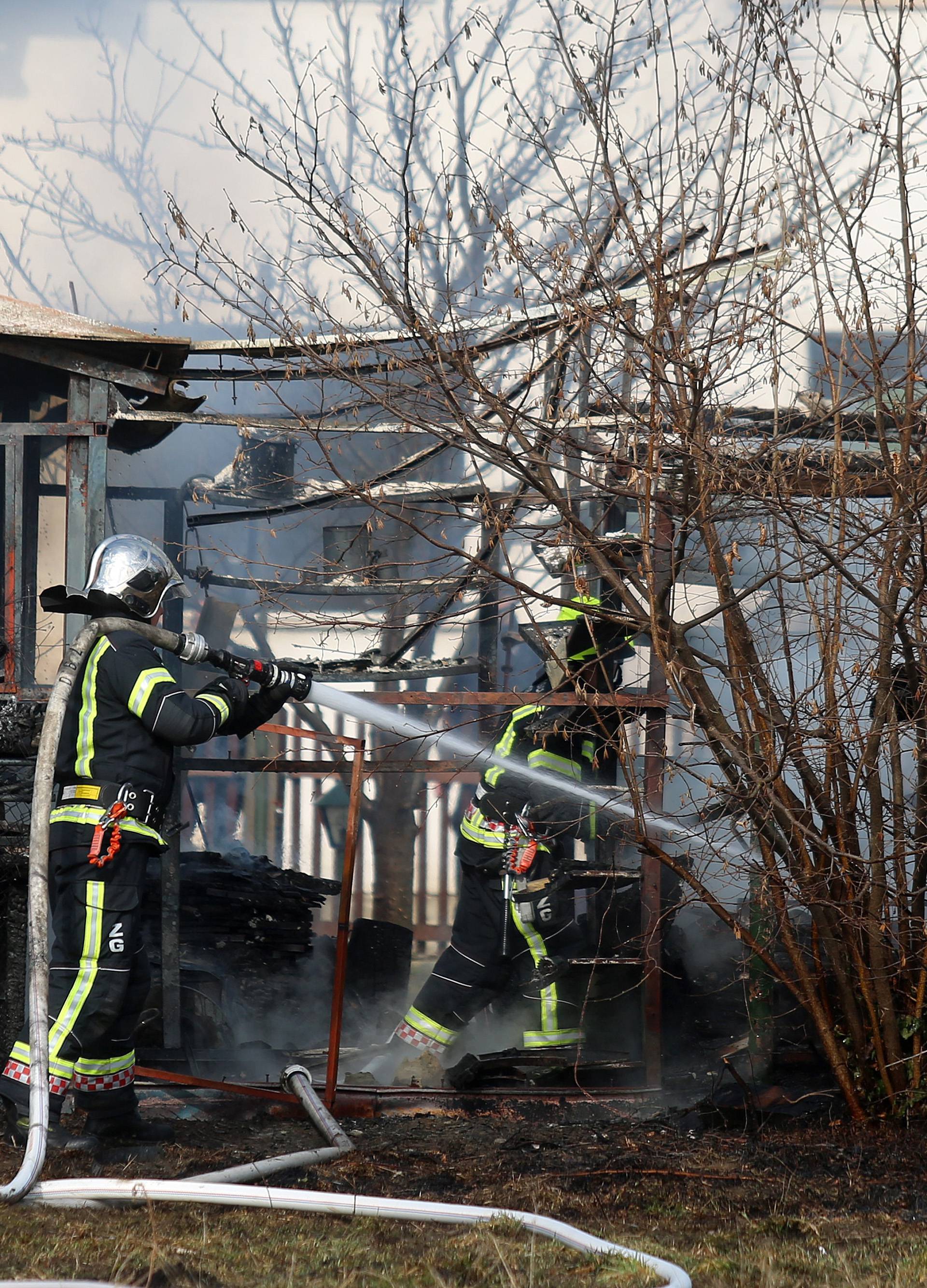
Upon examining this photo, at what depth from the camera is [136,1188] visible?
3195mm

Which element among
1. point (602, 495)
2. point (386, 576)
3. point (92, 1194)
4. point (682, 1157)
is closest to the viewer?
point (92, 1194)

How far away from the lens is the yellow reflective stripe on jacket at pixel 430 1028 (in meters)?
5.67

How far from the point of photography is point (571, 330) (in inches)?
180

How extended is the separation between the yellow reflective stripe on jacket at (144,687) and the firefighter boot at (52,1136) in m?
1.56

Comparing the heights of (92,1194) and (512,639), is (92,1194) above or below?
below

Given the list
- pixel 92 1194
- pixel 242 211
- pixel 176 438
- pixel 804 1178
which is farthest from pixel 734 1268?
pixel 242 211

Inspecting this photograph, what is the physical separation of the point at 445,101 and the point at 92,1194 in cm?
1001

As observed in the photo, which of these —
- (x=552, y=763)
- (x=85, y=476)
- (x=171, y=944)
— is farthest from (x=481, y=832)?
(x=85, y=476)

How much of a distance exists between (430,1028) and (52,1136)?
2.05m

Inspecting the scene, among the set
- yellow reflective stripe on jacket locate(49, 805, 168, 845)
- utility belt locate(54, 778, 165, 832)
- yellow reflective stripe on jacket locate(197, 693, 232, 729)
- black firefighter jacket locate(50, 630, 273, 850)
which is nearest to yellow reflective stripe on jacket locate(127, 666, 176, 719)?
black firefighter jacket locate(50, 630, 273, 850)

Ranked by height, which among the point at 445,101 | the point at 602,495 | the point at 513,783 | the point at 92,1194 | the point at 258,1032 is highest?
the point at 445,101

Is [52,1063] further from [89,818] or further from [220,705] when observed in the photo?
[220,705]

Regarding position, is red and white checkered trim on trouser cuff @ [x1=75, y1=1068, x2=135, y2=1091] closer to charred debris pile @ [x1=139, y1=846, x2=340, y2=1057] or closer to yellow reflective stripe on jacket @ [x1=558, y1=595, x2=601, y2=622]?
charred debris pile @ [x1=139, y1=846, x2=340, y2=1057]

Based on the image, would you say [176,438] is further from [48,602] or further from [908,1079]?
[908,1079]
